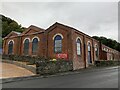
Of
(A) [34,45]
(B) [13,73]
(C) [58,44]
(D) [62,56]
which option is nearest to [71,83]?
(B) [13,73]

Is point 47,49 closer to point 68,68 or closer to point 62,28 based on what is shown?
point 62,28

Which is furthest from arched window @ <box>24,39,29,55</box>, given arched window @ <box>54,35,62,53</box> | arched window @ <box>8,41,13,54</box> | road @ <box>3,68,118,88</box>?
road @ <box>3,68,118,88</box>

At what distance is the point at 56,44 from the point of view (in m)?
30.3

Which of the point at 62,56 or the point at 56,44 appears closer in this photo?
the point at 62,56

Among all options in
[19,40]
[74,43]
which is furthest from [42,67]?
[19,40]

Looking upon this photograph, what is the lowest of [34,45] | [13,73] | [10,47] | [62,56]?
[13,73]

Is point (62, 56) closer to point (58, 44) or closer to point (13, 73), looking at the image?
point (58, 44)

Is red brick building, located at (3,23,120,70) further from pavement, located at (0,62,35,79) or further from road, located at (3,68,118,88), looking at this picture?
road, located at (3,68,118,88)

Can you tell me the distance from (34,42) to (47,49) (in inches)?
147

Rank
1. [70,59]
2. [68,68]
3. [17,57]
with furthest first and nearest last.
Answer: [17,57]
[70,59]
[68,68]

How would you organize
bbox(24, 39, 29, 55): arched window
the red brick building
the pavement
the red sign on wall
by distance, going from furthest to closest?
bbox(24, 39, 29, 55): arched window < the red brick building < the red sign on wall < the pavement

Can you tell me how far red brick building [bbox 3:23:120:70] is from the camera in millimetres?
28712

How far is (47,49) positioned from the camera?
3094 centimetres

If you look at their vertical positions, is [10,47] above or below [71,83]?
above
